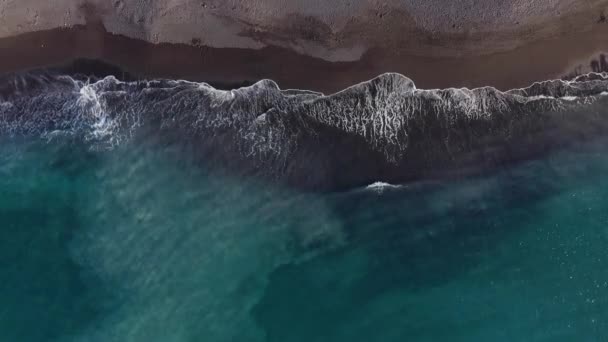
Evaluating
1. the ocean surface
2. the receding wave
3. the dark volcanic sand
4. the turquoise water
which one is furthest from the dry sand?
the turquoise water

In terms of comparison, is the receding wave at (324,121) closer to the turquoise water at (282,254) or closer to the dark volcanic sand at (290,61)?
the dark volcanic sand at (290,61)

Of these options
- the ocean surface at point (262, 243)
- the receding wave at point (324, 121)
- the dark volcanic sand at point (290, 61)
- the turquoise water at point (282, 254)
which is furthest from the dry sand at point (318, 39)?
the turquoise water at point (282, 254)

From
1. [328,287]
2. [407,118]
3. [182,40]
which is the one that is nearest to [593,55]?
[407,118]

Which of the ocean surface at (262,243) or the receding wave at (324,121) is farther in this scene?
the receding wave at (324,121)

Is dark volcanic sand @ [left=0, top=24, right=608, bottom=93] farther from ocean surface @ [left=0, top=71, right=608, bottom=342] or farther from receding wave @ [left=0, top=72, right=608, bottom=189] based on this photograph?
ocean surface @ [left=0, top=71, right=608, bottom=342]

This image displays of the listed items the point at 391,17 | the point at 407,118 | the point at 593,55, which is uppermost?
the point at 391,17

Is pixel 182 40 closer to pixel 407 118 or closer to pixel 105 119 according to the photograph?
pixel 105 119
